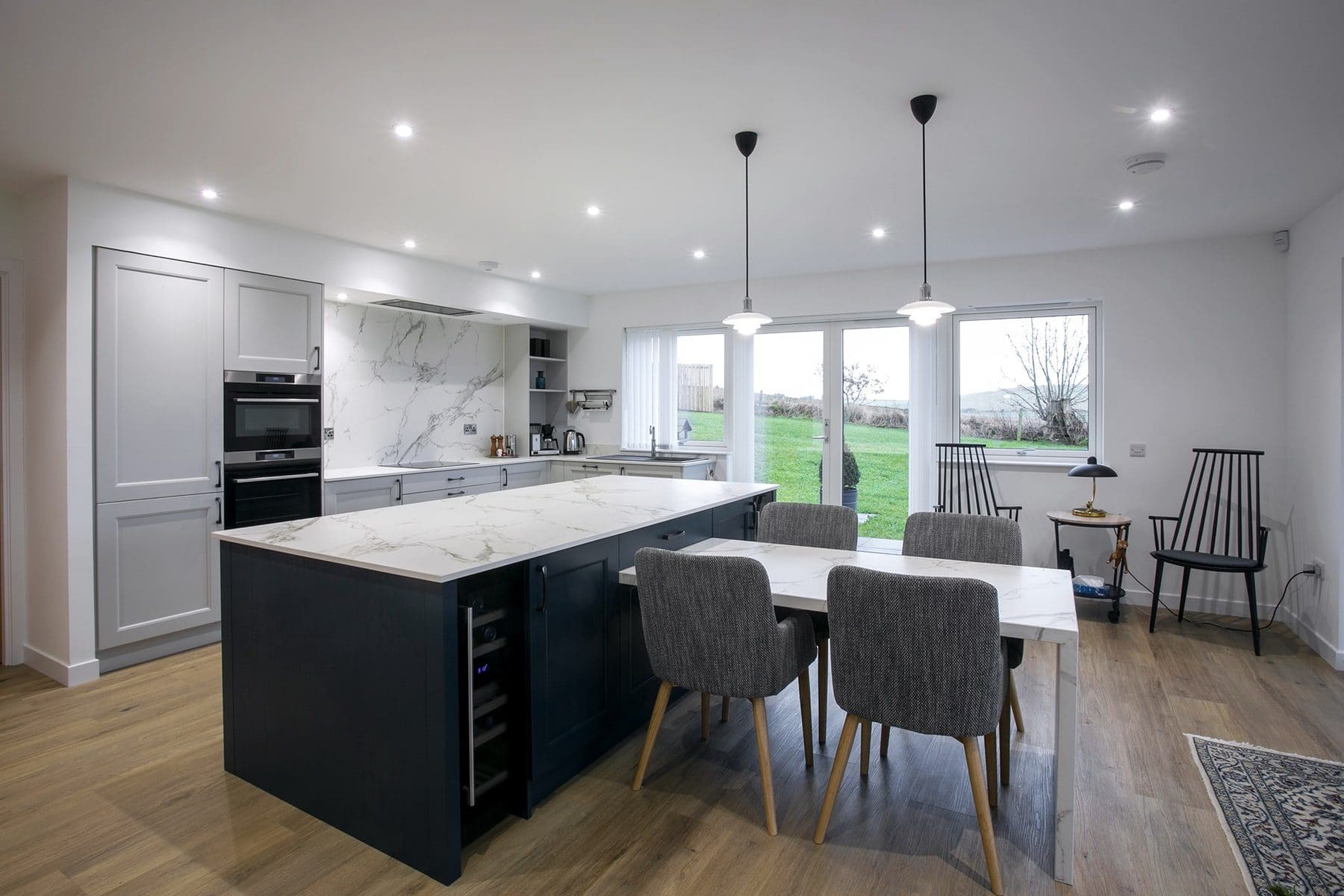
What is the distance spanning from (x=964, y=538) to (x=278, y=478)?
3.81 m

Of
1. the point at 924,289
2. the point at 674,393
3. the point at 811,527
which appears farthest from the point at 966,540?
the point at 674,393

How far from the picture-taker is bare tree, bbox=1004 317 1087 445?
193 inches

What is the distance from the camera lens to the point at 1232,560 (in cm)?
400

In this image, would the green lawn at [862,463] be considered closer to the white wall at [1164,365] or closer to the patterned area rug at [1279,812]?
the white wall at [1164,365]

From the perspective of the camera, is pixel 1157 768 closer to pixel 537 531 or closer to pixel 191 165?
pixel 537 531

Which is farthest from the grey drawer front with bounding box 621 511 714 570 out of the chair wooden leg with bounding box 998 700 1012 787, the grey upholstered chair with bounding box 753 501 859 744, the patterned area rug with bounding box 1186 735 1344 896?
the patterned area rug with bounding box 1186 735 1344 896

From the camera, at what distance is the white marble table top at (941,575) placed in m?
1.89

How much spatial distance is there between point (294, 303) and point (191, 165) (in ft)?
3.81

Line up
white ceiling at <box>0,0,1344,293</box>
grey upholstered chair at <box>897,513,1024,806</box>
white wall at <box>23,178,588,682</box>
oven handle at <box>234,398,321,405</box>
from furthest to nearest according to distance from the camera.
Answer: oven handle at <box>234,398,321,405</box> → white wall at <box>23,178,588,682</box> → grey upholstered chair at <box>897,513,1024,806</box> → white ceiling at <box>0,0,1344,293</box>

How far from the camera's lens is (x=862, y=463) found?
564 centimetres

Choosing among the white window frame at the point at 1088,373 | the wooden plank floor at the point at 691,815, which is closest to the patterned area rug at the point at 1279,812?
the wooden plank floor at the point at 691,815

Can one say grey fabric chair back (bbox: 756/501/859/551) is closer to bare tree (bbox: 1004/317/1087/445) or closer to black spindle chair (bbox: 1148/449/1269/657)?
black spindle chair (bbox: 1148/449/1269/657)

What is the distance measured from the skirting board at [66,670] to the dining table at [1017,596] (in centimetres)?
291

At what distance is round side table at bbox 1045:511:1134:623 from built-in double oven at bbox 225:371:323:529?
4782mm
